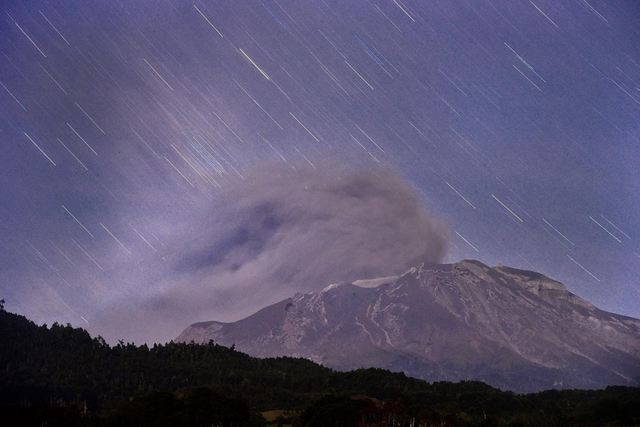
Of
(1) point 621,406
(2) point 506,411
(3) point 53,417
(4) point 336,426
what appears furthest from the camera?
(2) point 506,411

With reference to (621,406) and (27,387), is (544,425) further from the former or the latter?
(27,387)

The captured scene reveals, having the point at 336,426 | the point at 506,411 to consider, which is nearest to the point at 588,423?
the point at 506,411

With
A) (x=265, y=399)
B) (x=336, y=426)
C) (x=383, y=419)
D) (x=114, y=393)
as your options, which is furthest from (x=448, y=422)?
(x=114, y=393)

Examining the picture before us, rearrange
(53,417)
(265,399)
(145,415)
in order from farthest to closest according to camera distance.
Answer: (265,399) → (53,417) → (145,415)

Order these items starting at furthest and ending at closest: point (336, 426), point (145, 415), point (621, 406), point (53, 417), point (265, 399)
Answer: point (265, 399), point (621, 406), point (53, 417), point (145, 415), point (336, 426)

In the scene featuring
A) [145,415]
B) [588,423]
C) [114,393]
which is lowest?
[588,423]

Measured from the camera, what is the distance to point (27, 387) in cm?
18600

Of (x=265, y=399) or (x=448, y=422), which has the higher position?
(x=265, y=399)

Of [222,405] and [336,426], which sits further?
[222,405]

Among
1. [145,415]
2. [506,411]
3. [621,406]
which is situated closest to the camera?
[145,415]

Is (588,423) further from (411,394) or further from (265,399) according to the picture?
(265,399)

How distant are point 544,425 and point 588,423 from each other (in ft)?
35.4

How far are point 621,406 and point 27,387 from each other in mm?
159613

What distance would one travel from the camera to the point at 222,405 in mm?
128000
